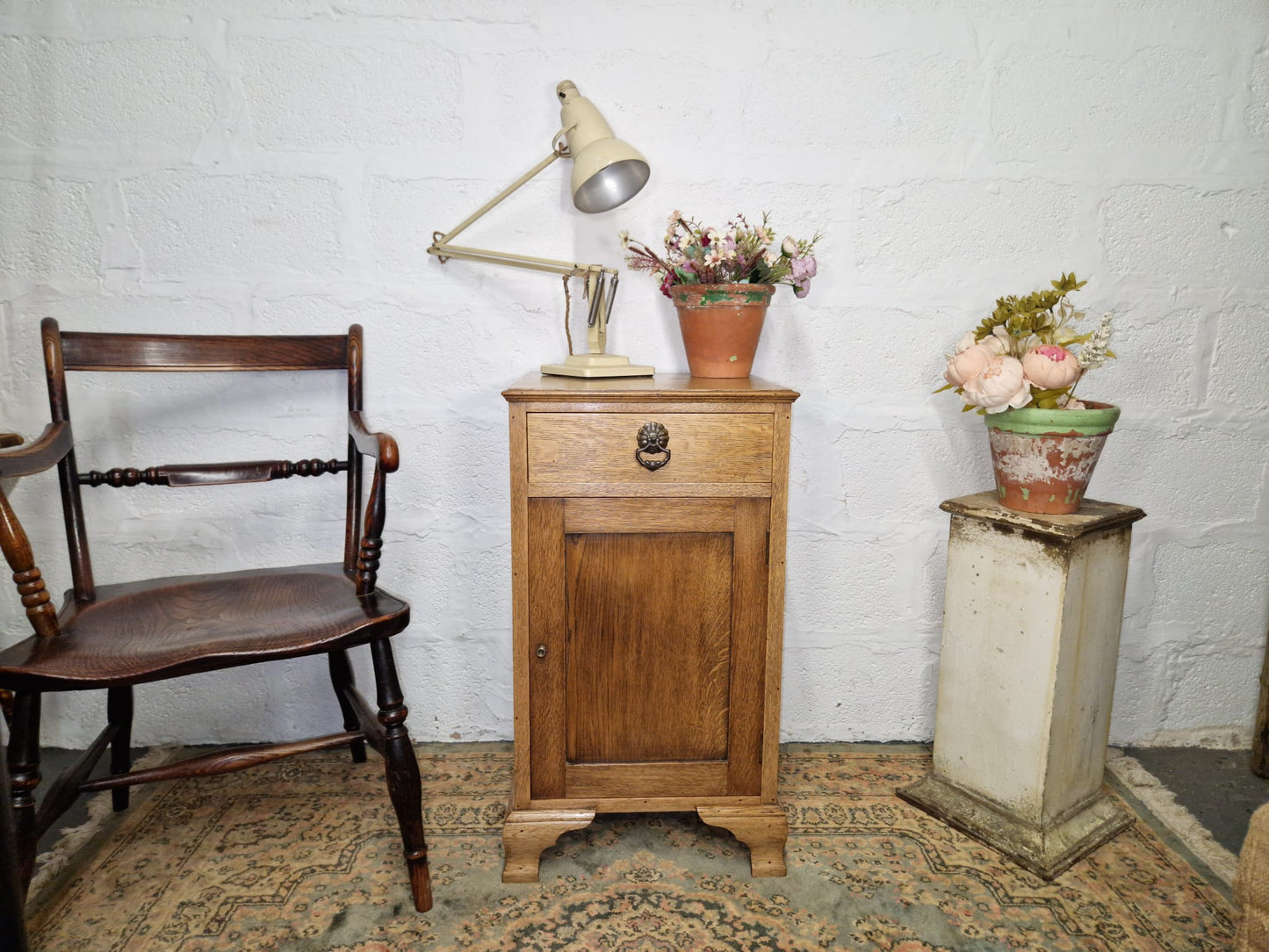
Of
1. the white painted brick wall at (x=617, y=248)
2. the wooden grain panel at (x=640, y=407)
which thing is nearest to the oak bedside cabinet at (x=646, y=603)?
the wooden grain panel at (x=640, y=407)

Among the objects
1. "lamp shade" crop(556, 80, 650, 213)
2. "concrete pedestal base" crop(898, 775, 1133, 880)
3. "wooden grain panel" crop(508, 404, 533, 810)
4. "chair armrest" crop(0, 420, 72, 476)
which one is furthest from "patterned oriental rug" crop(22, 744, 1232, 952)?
"lamp shade" crop(556, 80, 650, 213)

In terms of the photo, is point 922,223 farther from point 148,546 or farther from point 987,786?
point 148,546

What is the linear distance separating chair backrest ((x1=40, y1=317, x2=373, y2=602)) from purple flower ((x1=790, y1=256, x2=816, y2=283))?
3.08 feet

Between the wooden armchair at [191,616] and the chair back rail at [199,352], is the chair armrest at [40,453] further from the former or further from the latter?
the chair back rail at [199,352]

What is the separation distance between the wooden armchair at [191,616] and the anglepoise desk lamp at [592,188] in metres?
0.43

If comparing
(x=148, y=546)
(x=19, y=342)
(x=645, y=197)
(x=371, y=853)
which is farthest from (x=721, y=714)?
(x=19, y=342)

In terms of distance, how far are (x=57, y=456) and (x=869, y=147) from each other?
1845 mm

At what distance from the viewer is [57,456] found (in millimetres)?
1472

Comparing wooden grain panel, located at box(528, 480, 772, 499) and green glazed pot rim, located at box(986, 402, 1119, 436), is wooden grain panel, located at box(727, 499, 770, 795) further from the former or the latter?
green glazed pot rim, located at box(986, 402, 1119, 436)

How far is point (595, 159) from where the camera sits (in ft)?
5.33

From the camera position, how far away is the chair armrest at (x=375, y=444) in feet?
4.64

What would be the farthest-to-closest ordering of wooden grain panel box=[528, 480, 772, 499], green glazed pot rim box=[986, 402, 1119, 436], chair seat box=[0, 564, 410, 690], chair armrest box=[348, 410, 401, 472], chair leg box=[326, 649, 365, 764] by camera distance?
chair leg box=[326, 649, 365, 764], green glazed pot rim box=[986, 402, 1119, 436], wooden grain panel box=[528, 480, 772, 499], chair armrest box=[348, 410, 401, 472], chair seat box=[0, 564, 410, 690]

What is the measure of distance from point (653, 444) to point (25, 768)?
1179 mm

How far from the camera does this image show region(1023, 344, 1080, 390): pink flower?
1.63m
